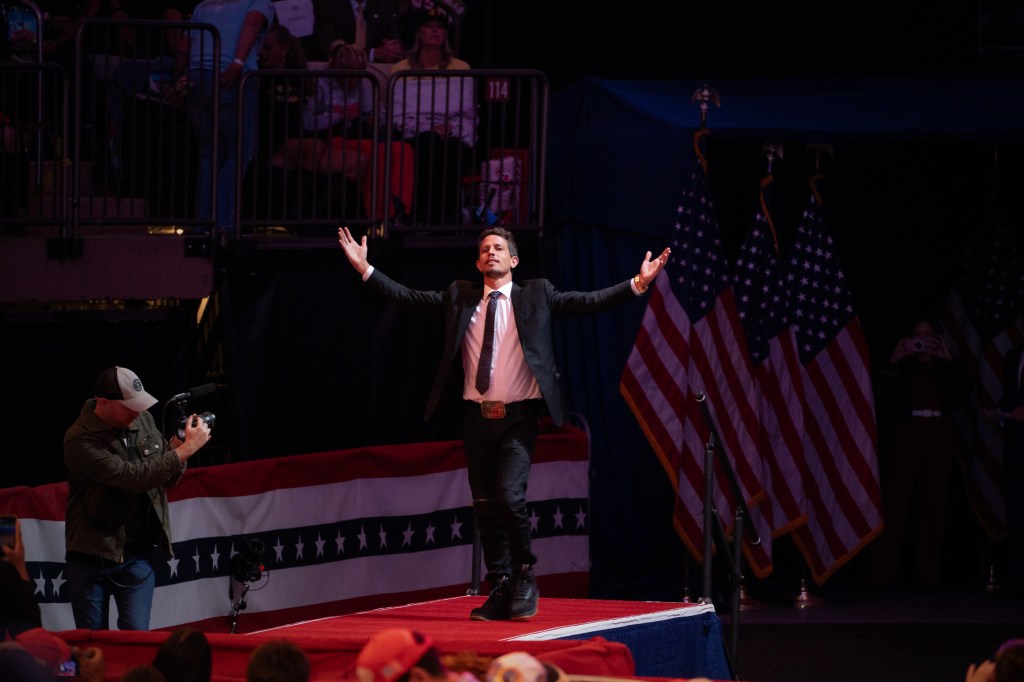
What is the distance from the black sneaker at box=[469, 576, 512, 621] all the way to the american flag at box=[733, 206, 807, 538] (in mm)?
4379

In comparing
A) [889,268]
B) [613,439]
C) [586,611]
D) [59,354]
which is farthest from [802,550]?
[59,354]

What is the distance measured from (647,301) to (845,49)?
2906 mm

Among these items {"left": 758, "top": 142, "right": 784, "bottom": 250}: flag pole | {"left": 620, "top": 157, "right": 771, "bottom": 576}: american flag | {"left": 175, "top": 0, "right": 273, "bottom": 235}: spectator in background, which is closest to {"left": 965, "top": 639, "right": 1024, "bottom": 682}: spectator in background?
{"left": 620, "top": 157, "right": 771, "bottom": 576}: american flag

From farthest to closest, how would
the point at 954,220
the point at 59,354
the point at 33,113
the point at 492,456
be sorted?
the point at 954,220 → the point at 33,113 → the point at 59,354 → the point at 492,456

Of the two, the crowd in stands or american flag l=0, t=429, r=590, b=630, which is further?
the crowd in stands

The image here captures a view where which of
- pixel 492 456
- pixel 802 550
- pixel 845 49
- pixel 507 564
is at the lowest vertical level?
pixel 802 550

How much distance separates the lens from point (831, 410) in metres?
12.1

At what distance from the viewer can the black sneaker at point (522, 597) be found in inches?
309

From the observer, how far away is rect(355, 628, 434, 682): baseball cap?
184 inches

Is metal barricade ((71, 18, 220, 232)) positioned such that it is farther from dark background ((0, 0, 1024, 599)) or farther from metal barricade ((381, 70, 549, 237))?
metal barricade ((381, 70, 549, 237))

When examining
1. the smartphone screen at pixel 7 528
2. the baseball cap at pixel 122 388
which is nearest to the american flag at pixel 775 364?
the baseball cap at pixel 122 388

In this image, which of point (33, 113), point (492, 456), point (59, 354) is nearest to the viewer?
point (492, 456)

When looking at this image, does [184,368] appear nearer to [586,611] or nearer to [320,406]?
[320,406]

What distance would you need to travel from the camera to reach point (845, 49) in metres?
13.3
